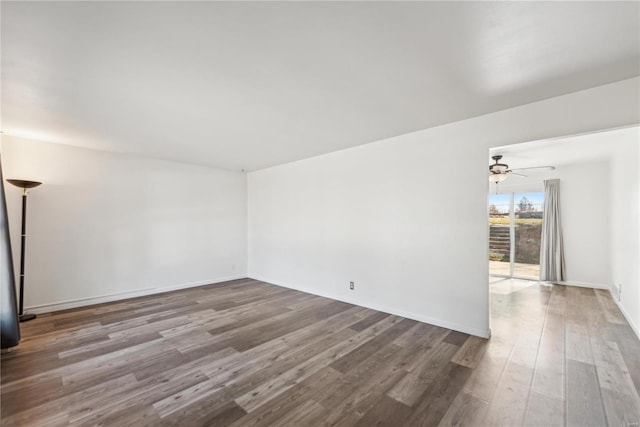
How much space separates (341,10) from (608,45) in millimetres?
1871

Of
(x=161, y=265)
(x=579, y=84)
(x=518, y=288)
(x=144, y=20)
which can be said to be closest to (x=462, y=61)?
(x=579, y=84)

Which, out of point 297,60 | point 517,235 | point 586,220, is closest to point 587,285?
point 586,220

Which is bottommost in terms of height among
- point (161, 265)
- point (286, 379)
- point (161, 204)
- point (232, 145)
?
point (286, 379)

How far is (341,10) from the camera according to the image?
1475mm

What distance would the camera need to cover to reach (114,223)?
175 inches

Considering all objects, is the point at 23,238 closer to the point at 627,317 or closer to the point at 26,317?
the point at 26,317

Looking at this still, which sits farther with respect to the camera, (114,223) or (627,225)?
(114,223)

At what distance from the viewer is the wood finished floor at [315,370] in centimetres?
180

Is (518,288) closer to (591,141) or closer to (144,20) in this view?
(591,141)

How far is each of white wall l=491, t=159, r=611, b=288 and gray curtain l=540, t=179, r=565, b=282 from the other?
13cm

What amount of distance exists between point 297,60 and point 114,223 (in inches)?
173

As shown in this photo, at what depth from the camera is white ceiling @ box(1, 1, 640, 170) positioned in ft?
4.93

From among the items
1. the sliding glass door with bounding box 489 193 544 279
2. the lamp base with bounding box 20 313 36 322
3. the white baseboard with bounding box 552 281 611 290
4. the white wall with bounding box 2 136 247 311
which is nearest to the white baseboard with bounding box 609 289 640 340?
the white baseboard with bounding box 552 281 611 290

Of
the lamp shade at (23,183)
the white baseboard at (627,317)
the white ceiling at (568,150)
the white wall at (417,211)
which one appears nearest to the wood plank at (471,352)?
the white wall at (417,211)
